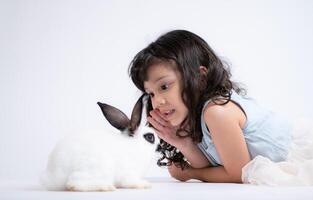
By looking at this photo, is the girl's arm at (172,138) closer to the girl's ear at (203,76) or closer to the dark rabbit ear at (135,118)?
the girl's ear at (203,76)

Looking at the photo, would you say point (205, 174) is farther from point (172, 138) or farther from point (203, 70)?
point (203, 70)

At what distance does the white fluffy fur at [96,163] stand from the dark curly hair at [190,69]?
14.8 inches

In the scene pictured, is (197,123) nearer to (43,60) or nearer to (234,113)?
(234,113)

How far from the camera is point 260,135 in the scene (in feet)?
5.59

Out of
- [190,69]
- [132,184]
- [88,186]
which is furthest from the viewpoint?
[190,69]

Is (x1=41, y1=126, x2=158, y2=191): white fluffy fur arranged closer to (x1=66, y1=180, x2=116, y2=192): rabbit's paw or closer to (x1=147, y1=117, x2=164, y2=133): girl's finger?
(x1=66, y1=180, x2=116, y2=192): rabbit's paw

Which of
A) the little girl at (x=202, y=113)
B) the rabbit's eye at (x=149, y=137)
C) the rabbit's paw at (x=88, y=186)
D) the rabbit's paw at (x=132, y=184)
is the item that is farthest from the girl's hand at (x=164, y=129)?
the rabbit's paw at (x=88, y=186)

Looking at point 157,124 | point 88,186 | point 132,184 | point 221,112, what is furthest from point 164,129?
point 88,186

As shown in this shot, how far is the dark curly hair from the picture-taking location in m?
1.67

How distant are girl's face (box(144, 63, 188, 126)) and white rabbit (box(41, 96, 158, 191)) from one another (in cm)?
28

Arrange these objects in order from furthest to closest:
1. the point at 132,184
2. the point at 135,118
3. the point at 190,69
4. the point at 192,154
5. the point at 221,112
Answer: the point at 192,154, the point at 190,69, the point at 221,112, the point at 135,118, the point at 132,184

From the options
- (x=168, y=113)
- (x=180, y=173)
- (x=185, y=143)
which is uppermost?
(x=168, y=113)

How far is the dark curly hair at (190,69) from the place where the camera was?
65.9 inches

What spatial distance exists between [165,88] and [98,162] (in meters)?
0.49
